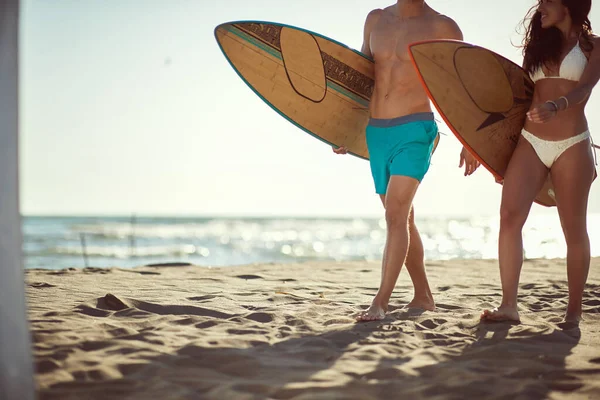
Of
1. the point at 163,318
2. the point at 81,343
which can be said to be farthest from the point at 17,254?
the point at 163,318

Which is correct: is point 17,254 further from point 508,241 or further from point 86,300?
point 508,241

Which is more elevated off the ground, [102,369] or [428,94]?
[428,94]

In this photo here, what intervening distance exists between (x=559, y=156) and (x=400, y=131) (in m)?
0.82

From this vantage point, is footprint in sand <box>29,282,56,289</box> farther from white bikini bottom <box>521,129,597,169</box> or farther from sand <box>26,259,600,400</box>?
white bikini bottom <box>521,129,597,169</box>

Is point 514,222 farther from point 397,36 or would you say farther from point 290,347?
point 290,347

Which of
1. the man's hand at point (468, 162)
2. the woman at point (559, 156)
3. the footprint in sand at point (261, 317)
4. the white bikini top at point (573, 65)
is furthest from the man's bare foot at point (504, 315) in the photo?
the white bikini top at point (573, 65)

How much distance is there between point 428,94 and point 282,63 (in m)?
1.31

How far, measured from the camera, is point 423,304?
362cm

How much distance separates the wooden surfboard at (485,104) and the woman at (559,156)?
0.32 meters

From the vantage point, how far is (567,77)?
312cm

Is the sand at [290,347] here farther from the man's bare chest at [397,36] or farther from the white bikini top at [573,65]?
the man's bare chest at [397,36]

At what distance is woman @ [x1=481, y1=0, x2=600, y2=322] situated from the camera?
3.13 metres

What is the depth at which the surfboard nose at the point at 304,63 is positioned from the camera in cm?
423

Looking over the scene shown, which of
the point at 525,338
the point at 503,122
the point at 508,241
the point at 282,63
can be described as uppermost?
the point at 282,63
